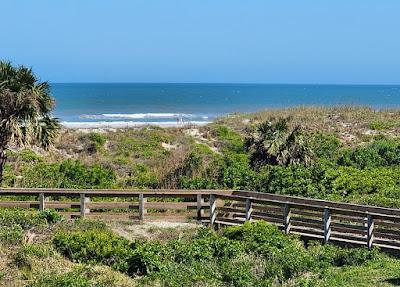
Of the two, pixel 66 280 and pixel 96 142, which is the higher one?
pixel 96 142

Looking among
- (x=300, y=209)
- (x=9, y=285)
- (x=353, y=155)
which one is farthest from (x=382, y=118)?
(x=9, y=285)

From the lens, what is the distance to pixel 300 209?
57.8 feet

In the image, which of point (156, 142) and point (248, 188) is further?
point (156, 142)

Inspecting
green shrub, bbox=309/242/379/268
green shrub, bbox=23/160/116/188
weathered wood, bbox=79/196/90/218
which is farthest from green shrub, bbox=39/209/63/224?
green shrub, bbox=309/242/379/268

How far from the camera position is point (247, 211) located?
1778cm

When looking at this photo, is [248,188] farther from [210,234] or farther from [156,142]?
[156,142]

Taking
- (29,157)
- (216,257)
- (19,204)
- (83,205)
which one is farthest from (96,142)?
(216,257)

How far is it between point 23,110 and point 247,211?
318 inches

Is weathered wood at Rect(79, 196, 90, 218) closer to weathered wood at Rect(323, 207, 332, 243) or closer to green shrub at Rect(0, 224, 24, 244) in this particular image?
green shrub at Rect(0, 224, 24, 244)

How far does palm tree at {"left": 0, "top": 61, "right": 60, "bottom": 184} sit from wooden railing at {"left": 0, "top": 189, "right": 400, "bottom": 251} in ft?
9.76

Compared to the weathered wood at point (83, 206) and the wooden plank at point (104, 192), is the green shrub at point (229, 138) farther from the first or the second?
the weathered wood at point (83, 206)

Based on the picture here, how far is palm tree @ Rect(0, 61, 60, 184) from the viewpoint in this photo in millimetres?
20984

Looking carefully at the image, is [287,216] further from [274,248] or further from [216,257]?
[216,257]

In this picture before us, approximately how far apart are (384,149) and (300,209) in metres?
12.9
